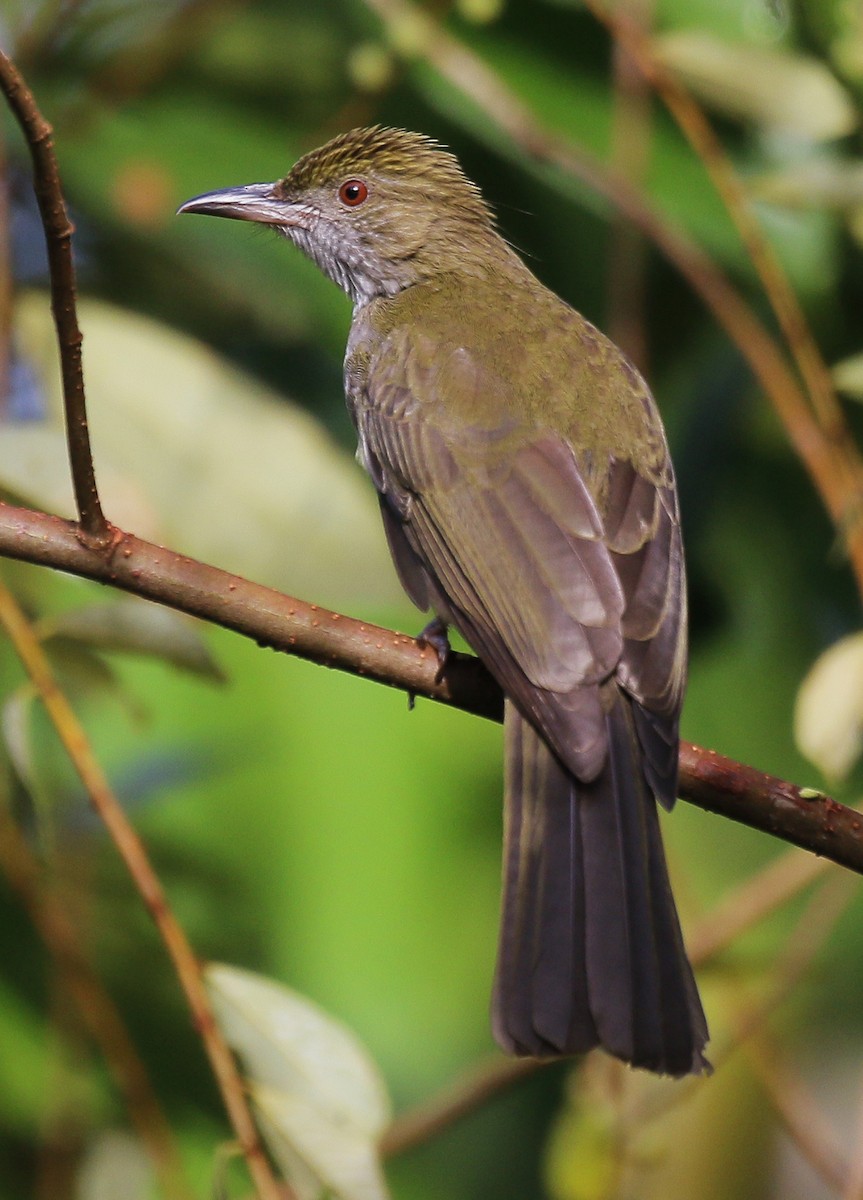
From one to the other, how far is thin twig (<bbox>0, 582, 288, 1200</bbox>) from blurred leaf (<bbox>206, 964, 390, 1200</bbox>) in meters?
0.03

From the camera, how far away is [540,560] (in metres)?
2.70

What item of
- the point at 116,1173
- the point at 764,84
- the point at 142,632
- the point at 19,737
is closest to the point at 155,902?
the point at 19,737

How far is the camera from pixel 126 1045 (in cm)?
324

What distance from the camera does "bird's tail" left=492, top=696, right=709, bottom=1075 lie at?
7.37 ft

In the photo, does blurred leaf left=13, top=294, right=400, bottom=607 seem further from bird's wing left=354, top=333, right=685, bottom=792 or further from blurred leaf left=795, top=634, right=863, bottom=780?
blurred leaf left=795, top=634, right=863, bottom=780

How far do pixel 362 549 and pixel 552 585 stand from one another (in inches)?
47.5

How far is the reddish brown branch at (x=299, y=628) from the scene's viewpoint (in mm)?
2232

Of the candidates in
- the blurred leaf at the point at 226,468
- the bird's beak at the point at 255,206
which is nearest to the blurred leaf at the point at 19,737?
the blurred leaf at the point at 226,468

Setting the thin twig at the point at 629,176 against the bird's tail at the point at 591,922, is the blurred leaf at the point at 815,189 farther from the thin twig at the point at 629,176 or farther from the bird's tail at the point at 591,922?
the bird's tail at the point at 591,922

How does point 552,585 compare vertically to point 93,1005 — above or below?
above

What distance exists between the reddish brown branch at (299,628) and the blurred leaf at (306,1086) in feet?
1.77

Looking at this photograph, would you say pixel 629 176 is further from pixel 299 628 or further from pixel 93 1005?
pixel 93 1005

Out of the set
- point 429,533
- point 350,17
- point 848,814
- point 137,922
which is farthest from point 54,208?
point 350,17

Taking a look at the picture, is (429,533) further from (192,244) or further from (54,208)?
(192,244)
